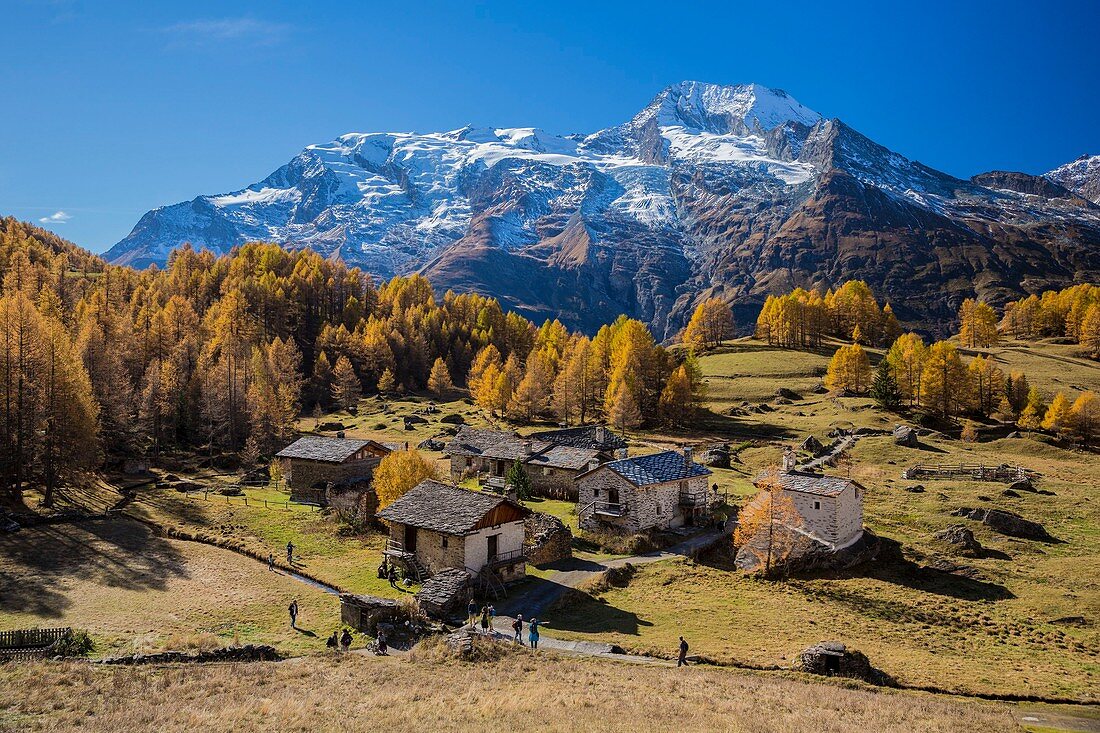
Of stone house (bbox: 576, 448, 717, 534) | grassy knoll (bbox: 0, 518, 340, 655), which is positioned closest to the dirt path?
stone house (bbox: 576, 448, 717, 534)

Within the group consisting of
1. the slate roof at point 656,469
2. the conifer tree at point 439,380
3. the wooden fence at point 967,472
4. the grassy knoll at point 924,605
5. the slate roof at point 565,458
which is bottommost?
the grassy knoll at point 924,605

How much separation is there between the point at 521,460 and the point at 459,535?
28.7m

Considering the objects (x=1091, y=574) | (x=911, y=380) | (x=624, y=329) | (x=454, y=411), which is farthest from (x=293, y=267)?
(x=1091, y=574)

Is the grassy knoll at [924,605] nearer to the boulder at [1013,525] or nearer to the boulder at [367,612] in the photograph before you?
the boulder at [1013,525]

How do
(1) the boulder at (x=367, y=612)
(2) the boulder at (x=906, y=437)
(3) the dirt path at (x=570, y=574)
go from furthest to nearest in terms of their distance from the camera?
(2) the boulder at (x=906, y=437)
(3) the dirt path at (x=570, y=574)
(1) the boulder at (x=367, y=612)

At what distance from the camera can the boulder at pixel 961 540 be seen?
52.1 m

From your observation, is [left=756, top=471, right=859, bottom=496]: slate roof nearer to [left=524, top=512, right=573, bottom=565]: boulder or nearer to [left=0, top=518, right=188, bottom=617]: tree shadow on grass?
[left=524, top=512, right=573, bottom=565]: boulder

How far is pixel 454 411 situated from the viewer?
5074 inches

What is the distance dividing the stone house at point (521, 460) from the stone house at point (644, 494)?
8452mm

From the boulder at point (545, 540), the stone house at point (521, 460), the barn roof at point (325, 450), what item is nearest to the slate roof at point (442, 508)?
the boulder at point (545, 540)

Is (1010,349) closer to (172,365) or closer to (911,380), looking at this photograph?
(911,380)

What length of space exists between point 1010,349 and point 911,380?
4942 centimetres

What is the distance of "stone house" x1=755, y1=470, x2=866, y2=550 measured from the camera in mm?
52062

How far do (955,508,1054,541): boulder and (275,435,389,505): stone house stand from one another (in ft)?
181
